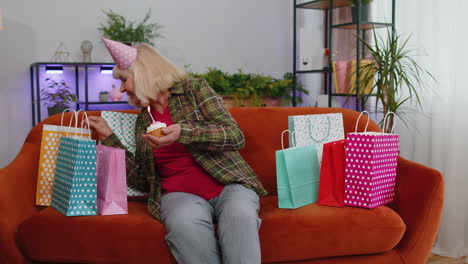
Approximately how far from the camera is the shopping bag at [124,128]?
2.17 metres

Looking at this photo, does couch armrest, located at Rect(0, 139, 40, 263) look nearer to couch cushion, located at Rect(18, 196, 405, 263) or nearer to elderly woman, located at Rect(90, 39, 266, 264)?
couch cushion, located at Rect(18, 196, 405, 263)

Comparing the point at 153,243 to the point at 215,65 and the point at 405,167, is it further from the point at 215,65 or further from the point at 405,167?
the point at 215,65

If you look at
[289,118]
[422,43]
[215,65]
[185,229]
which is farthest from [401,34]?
[185,229]

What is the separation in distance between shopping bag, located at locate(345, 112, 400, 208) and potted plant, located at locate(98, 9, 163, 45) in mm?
2547

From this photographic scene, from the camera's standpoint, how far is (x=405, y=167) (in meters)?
2.13

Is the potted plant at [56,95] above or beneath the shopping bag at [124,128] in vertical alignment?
above

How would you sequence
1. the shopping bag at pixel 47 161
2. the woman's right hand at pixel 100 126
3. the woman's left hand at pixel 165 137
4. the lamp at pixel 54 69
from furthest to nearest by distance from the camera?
1. the lamp at pixel 54 69
2. the woman's right hand at pixel 100 126
3. the shopping bag at pixel 47 161
4. the woman's left hand at pixel 165 137

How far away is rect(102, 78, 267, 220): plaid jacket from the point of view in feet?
6.23

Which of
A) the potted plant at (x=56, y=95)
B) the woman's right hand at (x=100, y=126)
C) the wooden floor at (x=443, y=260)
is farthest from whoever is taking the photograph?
the potted plant at (x=56, y=95)

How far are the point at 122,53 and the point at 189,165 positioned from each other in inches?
21.8

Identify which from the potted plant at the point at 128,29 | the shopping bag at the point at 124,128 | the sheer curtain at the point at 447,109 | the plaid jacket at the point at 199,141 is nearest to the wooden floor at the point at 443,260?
the sheer curtain at the point at 447,109

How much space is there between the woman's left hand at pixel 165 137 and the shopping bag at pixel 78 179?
9.1 inches

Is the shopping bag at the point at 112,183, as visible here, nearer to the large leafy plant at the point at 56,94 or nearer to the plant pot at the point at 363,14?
the large leafy plant at the point at 56,94

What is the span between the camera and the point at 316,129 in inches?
90.4
